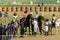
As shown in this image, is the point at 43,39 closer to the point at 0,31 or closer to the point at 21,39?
the point at 21,39

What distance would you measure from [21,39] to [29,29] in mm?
1824

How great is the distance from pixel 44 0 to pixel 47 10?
8.09 metres

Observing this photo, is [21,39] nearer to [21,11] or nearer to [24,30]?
[24,30]

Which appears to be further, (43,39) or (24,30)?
(24,30)

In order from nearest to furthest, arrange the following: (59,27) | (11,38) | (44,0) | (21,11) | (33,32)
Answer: (11,38)
(33,32)
(59,27)
(21,11)
(44,0)

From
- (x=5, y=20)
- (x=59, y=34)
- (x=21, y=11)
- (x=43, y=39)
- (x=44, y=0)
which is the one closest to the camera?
(x=43, y=39)

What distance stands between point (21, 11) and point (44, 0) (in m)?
9.37

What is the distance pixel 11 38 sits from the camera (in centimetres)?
1773

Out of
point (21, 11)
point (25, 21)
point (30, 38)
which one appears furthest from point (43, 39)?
point (21, 11)

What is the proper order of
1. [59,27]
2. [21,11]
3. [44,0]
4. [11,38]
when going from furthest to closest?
1. [44,0]
2. [21,11]
3. [59,27]
4. [11,38]

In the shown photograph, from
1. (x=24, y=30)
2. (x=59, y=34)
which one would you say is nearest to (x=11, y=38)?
(x=24, y=30)

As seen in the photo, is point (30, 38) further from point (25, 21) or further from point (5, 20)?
point (5, 20)

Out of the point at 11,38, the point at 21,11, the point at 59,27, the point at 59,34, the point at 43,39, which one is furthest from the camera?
the point at 21,11

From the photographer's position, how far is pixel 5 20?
30078 mm
